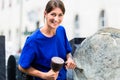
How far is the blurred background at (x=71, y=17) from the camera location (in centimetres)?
2006

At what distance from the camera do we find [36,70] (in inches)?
137

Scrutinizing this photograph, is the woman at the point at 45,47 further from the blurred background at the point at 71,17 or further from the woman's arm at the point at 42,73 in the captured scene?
the blurred background at the point at 71,17

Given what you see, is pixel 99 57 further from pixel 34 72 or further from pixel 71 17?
pixel 71 17

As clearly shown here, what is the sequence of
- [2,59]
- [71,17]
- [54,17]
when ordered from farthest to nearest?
[71,17]
[2,59]
[54,17]

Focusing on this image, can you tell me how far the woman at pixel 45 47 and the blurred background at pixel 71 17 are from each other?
24.2 feet

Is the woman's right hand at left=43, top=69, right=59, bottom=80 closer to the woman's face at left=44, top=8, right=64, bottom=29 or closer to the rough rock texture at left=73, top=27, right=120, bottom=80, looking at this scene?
the woman's face at left=44, top=8, right=64, bottom=29

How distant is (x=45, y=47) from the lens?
3516 mm

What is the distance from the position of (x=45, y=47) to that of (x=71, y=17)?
21.0 meters

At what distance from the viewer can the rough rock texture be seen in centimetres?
392

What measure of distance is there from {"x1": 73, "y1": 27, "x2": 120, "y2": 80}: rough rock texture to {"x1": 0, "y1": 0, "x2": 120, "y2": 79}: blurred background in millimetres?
6951

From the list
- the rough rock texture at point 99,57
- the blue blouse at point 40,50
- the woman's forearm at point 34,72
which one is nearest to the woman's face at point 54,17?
the blue blouse at point 40,50

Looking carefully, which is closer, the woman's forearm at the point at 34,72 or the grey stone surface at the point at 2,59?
the woman's forearm at the point at 34,72

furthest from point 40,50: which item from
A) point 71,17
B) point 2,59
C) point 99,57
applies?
point 71,17

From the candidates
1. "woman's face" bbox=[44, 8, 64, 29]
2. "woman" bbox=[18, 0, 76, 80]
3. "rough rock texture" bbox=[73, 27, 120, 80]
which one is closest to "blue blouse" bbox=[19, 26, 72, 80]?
"woman" bbox=[18, 0, 76, 80]
